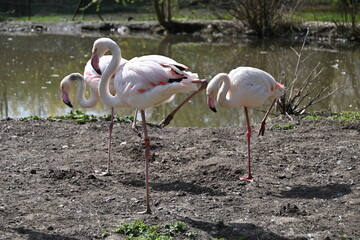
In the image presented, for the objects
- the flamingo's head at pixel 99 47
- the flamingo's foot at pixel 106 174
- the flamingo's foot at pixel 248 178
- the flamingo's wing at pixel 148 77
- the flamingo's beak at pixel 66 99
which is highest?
the flamingo's head at pixel 99 47

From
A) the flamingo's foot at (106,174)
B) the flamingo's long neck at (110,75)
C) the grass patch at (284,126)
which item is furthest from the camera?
the grass patch at (284,126)

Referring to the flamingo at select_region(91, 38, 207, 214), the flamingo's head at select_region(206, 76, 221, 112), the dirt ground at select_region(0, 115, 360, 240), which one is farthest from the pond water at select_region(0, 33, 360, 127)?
the flamingo at select_region(91, 38, 207, 214)

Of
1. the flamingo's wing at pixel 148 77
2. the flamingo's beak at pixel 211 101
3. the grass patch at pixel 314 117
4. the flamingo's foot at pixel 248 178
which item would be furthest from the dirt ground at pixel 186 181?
the flamingo's wing at pixel 148 77

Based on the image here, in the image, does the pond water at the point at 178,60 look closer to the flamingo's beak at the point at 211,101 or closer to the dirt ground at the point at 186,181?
the dirt ground at the point at 186,181

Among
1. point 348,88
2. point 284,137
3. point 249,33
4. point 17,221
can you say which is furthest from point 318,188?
point 249,33

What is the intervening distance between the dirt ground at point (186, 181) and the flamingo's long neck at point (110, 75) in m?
0.75

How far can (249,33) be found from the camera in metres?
19.2

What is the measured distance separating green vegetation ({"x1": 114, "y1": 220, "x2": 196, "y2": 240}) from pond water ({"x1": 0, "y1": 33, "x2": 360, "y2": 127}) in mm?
3896

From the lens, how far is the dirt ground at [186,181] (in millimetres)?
3957

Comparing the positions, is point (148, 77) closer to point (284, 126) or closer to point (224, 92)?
point (224, 92)

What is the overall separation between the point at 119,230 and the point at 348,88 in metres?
7.75

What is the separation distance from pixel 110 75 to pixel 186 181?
4.01 feet

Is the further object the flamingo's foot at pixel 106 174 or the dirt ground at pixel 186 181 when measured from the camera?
the flamingo's foot at pixel 106 174

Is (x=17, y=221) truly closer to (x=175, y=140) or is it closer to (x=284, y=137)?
(x=175, y=140)
